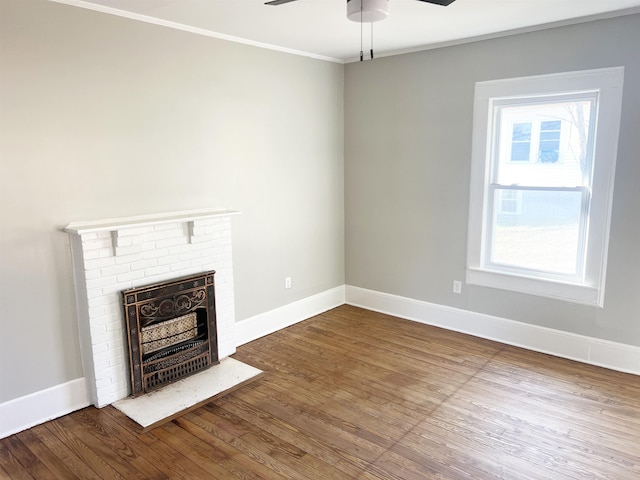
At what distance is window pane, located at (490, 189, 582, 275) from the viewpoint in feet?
11.4

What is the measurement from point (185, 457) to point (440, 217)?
2843 millimetres

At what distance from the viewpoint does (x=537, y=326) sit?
3.69 m

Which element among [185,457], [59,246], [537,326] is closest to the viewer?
[185,457]

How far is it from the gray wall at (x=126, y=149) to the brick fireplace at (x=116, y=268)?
10cm

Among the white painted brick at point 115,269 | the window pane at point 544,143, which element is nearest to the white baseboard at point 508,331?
the window pane at point 544,143

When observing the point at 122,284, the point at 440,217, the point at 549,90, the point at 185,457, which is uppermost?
the point at 549,90

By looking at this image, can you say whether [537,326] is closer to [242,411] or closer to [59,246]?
[242,411]

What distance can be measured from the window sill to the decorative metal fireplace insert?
2.28 metres

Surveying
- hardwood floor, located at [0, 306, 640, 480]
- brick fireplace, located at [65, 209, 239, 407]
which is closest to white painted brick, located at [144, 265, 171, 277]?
brick fireplace, located at [65, 209, 239, 407]

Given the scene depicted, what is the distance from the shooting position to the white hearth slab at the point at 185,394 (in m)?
2.81

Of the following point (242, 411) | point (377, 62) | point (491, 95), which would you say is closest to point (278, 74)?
point (377, 62)

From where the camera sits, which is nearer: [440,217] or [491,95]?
[491,95]

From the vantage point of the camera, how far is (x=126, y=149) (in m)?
3.01

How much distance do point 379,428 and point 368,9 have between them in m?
2.28
